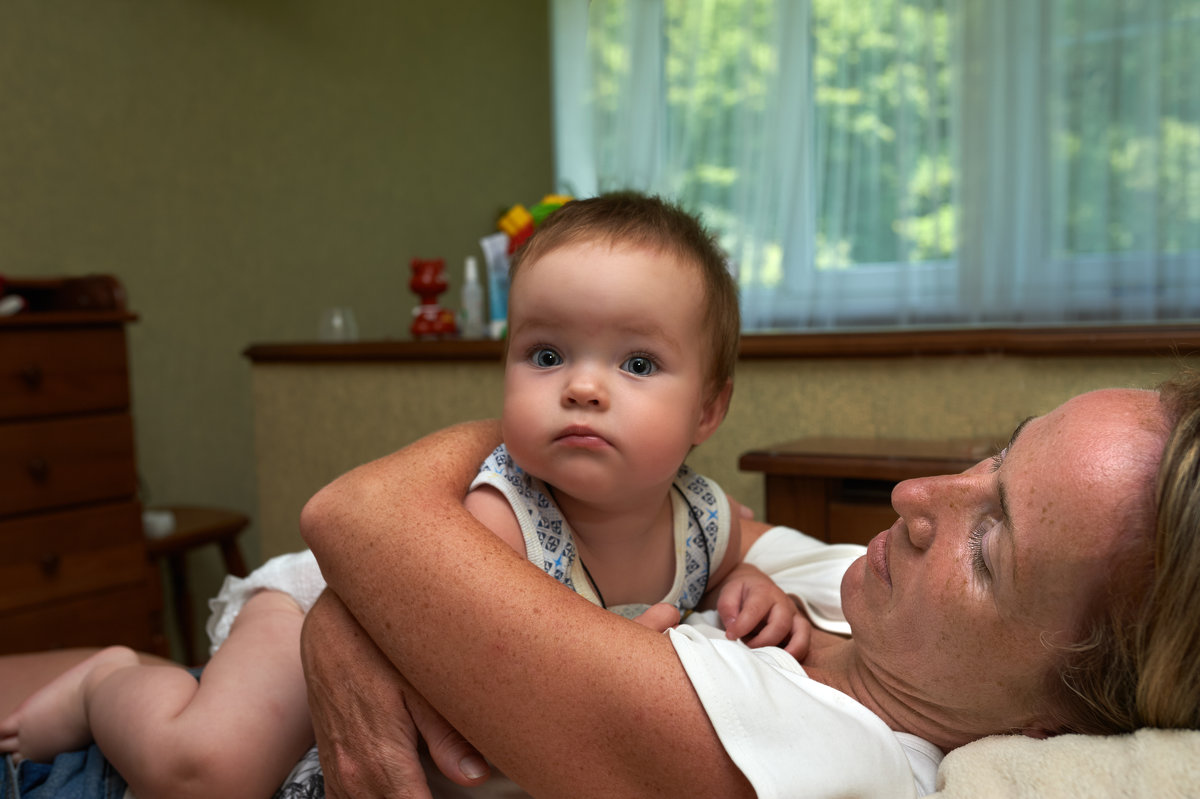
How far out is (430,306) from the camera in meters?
2.86

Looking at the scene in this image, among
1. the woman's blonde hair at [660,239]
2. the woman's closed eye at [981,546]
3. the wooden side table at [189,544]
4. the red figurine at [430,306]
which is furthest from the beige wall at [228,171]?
the woman's closed eye at [981,546]

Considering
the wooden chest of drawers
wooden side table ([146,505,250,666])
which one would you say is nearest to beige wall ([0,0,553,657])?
wooden side table ([146,505,250,666])

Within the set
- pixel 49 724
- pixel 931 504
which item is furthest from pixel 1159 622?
pixel 49 724

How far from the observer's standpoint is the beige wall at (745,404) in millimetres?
1898

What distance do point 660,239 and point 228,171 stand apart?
10.5 feet

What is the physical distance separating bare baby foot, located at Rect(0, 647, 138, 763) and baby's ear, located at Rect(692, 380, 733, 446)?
83 cm

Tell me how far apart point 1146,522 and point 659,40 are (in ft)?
14.3

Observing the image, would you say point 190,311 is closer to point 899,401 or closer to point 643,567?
point 899,401

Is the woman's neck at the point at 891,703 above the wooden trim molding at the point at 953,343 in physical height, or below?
below

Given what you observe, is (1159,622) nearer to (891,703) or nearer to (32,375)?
(891,703)

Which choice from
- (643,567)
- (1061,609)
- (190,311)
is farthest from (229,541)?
(1061,609)

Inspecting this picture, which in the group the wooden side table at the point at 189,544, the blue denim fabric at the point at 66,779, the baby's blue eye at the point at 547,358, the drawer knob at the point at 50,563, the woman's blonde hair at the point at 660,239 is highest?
the woman's blonde hair at the point at 660,239

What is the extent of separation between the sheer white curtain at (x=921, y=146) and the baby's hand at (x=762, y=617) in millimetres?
3191

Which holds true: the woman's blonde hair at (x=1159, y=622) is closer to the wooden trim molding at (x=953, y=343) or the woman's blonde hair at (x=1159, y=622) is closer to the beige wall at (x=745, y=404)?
the beige wall at (x=745, y=404)
